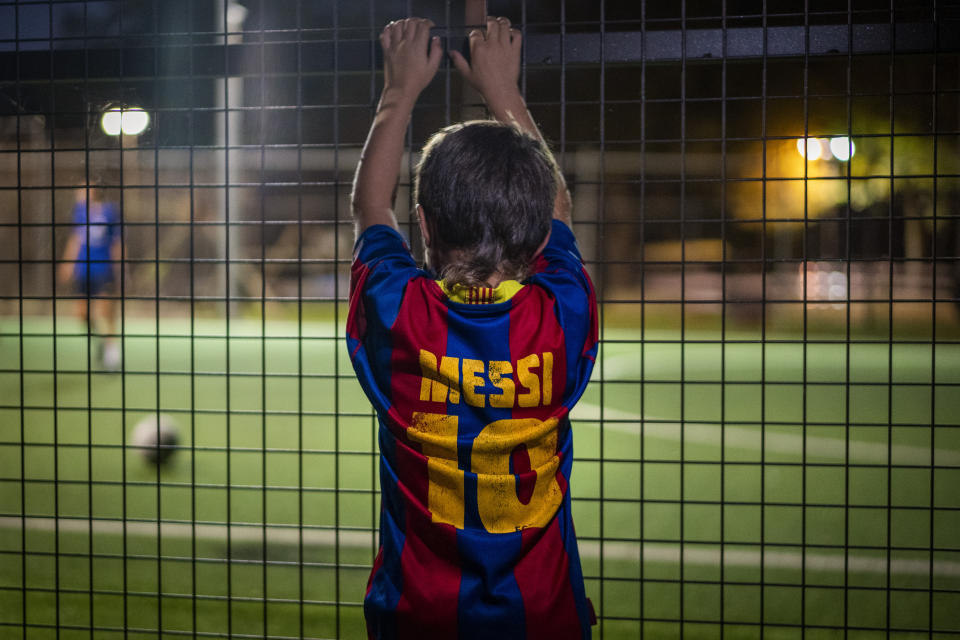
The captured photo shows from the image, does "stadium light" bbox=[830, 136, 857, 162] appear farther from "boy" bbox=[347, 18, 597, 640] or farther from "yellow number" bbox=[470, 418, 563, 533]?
"yellow number" bbox=[470, 418, 563, 533]

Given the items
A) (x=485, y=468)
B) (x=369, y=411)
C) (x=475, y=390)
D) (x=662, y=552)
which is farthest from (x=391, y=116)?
(x=369, y=411)

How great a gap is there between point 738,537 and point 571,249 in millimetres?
2951

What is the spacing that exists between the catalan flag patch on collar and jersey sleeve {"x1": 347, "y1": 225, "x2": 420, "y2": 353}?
0.27 ft

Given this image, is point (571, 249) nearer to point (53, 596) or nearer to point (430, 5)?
point (430, 5)

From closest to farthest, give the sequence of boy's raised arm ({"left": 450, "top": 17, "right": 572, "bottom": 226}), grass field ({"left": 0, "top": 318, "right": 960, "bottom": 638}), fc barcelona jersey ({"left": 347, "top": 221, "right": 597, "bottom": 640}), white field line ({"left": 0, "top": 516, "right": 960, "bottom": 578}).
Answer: fc barcelona jersey ({"left": 347, "top": 221, "right": 597, "bottom": 640}), boy's raised arm ({"left": 450, "top": 17, "right": 572, "bottom": 226}), grass field ({"left": 0, "top": 318, "right": 960, "bottom": 638}), white field line ({"left": 0, "top": 516, "right": 960, "bottom": 578})

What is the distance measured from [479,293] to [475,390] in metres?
0.18

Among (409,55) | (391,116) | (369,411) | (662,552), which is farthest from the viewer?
(369,411)

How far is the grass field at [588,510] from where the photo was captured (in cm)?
214

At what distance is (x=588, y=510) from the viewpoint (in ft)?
14.1

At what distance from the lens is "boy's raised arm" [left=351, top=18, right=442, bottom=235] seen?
5.18 feet

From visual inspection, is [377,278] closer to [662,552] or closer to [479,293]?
[479,293]

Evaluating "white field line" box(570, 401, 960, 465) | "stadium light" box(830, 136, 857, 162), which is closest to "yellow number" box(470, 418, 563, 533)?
"stadium light" box(830, 136, 857, 162)

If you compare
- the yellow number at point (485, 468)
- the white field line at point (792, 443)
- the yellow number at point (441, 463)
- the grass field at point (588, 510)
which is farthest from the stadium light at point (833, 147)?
the white field line at point (792, 443)

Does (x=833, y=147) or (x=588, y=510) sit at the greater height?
(x=833, y=147)
